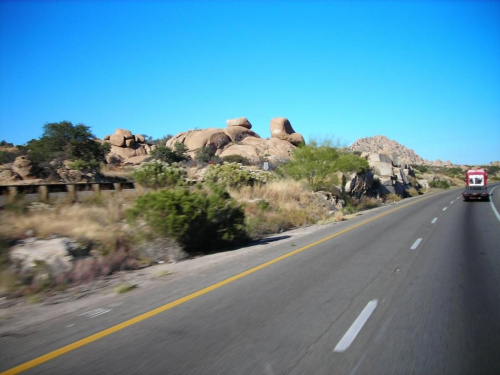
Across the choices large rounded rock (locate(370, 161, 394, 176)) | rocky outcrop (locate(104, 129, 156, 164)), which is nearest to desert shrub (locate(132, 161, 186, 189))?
large rounded rock (locate(370, 161, 394, 176))

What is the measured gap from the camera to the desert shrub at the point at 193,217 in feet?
32.5

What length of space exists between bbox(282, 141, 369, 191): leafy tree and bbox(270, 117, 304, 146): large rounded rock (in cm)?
3998

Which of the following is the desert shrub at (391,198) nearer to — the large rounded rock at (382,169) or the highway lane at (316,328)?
the large rounded rock at (382,169)

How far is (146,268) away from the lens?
350 inches

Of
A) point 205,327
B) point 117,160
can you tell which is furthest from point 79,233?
point 117,160


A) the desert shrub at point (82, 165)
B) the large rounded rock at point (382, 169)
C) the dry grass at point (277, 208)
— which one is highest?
the desert shrub at point (82, 165)

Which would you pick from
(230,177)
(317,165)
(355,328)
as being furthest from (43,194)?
(317,165)

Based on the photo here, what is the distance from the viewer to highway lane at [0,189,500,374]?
11.9 feet

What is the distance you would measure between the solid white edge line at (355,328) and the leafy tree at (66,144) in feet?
120

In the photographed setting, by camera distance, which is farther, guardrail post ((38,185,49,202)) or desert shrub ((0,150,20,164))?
desert shrub ((0,150,20,164))

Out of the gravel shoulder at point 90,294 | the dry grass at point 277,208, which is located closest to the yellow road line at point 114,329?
the gravel shoulder at point 90,294

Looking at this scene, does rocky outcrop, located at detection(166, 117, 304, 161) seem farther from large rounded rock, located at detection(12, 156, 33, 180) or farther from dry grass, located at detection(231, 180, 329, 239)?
dry grass, located at detection(231, 180, 329, 239)

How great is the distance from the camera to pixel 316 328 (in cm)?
452

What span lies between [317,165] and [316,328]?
2485 centimetres
